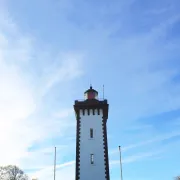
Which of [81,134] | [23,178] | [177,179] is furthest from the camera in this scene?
[177,179]

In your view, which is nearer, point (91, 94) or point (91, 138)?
point (91, 138)

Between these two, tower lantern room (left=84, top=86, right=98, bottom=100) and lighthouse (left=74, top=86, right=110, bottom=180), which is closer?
lighthouse (left=74, top=86, right=110, bottom=180)

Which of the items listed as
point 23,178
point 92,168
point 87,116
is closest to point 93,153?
point 92,168

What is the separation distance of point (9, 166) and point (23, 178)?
3.91 m

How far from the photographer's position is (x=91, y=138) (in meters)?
37.6

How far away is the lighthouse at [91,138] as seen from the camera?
35.5m

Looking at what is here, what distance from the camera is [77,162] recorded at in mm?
36000

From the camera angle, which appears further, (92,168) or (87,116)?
(87,116)

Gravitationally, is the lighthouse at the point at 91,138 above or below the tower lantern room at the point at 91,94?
below

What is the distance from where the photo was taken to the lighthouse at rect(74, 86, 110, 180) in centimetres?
A: 3549

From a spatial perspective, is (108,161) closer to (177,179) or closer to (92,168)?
(92,168)

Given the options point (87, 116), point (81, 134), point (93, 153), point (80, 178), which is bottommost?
point (80, 178)

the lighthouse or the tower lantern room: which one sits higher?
the tower lantern room

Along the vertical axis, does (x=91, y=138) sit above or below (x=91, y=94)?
below
